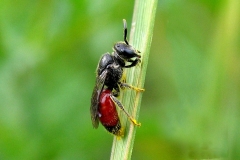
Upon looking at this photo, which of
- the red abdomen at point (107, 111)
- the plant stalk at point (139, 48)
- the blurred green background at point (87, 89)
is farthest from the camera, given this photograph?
the blurred green background at point (87, 89)

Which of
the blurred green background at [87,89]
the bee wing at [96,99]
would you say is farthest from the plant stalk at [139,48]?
the blurred green background at [87,89]

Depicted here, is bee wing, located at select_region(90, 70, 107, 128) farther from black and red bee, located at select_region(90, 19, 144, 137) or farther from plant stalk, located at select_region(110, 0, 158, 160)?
plant stalk, located at select_region(110, 0, 158, 160)

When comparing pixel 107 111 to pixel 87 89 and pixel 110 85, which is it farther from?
pixel 87 89

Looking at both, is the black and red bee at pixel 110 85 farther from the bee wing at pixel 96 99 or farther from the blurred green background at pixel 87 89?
the blurred green background at pixel 87 89

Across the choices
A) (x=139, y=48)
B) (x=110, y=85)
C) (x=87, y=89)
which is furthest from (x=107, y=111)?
(x=87, y=89)

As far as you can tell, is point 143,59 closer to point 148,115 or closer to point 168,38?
point 148,115

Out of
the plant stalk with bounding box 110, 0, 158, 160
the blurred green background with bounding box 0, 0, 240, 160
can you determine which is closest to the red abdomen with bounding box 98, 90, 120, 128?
the blurred green background with bounding box 0, 0, 240, 160
